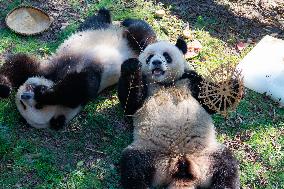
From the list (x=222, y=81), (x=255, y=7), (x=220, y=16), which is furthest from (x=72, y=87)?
(x=255, y=7)

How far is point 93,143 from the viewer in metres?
4.78

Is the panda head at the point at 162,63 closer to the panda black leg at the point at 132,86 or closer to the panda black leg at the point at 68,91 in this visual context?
the panda black leg at the point at 132,86

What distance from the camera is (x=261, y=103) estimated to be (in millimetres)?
5332

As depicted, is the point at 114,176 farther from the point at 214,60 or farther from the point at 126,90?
the point at 214,60

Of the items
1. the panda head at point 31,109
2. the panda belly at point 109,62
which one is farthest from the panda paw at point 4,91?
the panda belly at point 109,62

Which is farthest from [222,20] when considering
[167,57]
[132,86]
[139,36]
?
[132,86]

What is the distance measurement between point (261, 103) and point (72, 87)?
2001 mm

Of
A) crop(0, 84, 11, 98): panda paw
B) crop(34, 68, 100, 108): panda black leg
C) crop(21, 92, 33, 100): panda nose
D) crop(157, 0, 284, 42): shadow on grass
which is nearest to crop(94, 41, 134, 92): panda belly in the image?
crop(34, 68, 100, 108): panda black leg

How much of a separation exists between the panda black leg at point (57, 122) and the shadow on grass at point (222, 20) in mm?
2120

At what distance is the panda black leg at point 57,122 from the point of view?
4.78m

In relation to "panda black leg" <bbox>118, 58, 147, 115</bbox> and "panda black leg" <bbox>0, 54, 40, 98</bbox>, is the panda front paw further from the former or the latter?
"panda black leg" <bbox>0, 54, 40, 98</bbox>

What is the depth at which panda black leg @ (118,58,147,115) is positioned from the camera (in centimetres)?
446

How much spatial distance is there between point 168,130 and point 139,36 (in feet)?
4.45

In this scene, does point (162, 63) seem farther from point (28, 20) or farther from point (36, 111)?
point (28, 20)
